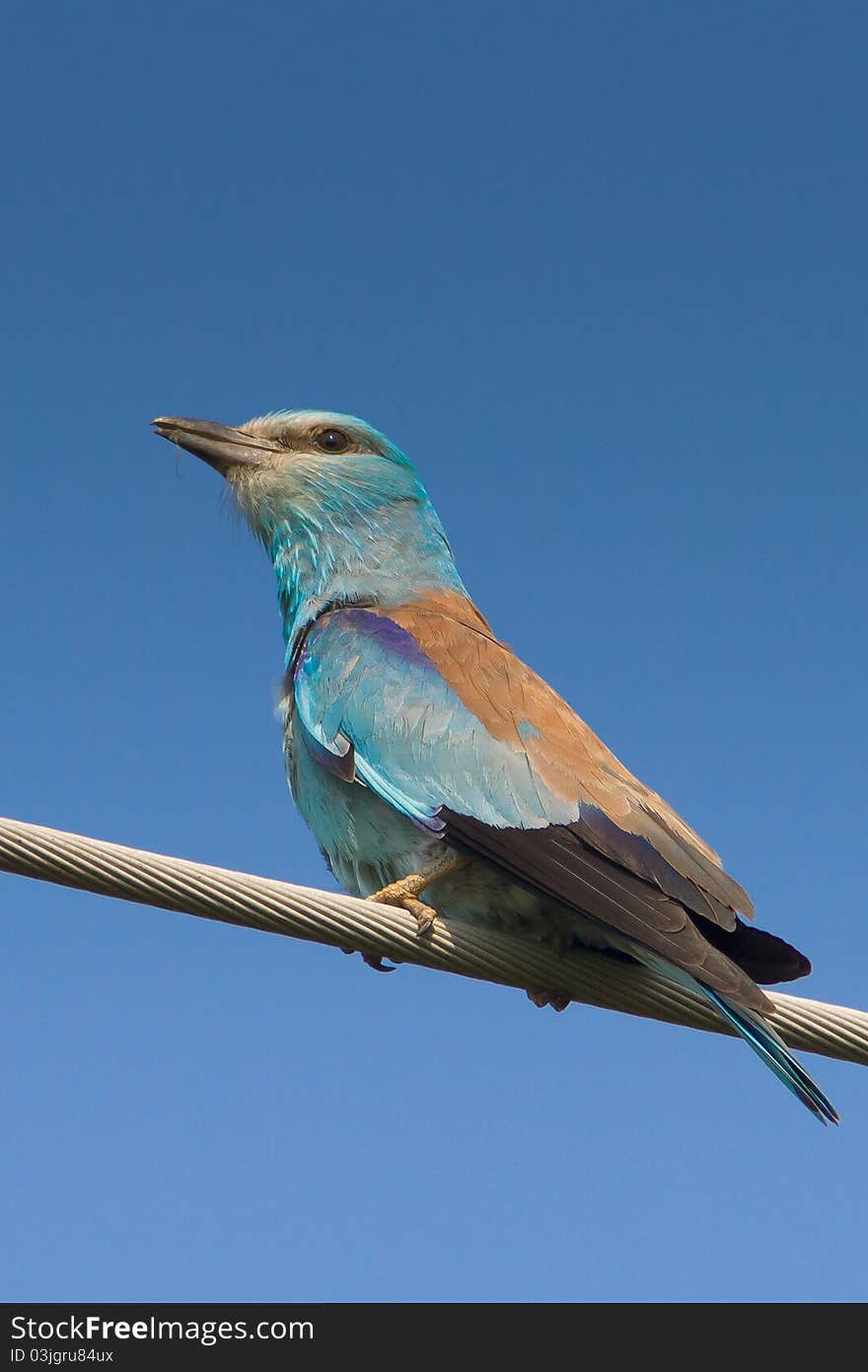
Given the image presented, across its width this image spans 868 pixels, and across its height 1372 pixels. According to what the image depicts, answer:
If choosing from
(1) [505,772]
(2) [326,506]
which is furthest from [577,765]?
(2) [326,506]

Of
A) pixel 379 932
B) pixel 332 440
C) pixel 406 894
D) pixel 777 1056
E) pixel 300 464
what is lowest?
pixel 777 1056

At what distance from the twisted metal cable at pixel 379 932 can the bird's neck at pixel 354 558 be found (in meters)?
2.23

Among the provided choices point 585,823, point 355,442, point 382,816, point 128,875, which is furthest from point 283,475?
point 128,875

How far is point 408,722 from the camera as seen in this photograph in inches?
218

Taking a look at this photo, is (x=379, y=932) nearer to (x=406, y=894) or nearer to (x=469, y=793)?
(x=406, y=894)

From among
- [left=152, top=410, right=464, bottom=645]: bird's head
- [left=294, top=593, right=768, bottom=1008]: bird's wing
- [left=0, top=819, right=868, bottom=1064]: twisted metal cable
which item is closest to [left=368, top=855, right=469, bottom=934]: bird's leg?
[left=294, top=593, right=768, bottom=1008]: bird's wing

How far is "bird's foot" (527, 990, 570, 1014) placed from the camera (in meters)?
5.14

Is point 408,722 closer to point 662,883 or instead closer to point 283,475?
point 662,883

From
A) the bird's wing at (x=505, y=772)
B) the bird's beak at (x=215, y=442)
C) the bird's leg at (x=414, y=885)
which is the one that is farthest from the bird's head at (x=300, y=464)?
the bird's leg at (x=414, y=885)

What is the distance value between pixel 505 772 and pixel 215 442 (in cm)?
305

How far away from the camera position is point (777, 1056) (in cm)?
414

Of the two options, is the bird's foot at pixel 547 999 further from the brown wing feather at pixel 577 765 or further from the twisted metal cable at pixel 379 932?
the brown wing feather at pixel 577 765

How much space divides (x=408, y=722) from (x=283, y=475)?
2243mm

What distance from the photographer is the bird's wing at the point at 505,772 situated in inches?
183
